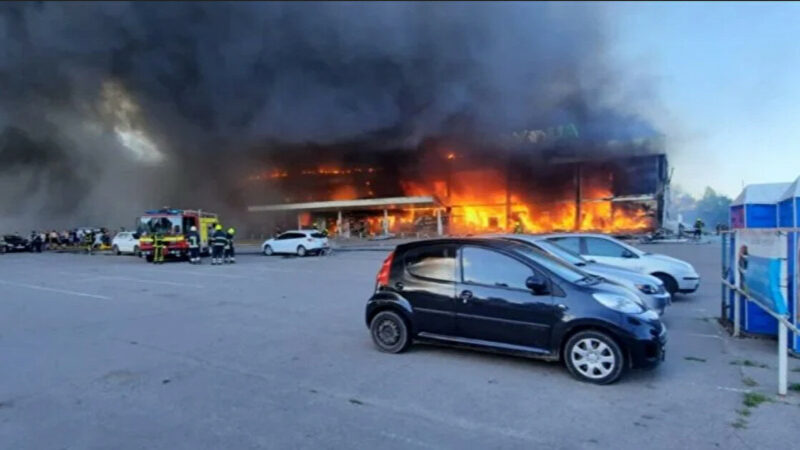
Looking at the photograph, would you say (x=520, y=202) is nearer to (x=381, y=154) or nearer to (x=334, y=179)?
(x=381, y=154)

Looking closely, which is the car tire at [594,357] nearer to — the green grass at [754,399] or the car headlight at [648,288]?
the green grass at [754,399]

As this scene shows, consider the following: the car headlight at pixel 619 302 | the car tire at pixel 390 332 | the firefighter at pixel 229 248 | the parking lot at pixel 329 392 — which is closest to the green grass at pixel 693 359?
the parking lot at pixel 329 392

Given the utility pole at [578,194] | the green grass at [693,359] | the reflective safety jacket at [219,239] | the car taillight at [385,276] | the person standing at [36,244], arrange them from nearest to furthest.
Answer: the green grass at [693,359], the car taillight at [385,276], the reflective safety jacket at [219,239], the person standing at [36,244], the utility pole at [578,194]

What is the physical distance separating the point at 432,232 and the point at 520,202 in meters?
11.5

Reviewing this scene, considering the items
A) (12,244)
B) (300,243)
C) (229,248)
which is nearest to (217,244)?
(229,248)

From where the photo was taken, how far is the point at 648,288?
7.43 meters

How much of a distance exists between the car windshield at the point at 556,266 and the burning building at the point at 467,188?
42.4 meters

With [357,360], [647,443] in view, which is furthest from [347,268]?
[647,443]

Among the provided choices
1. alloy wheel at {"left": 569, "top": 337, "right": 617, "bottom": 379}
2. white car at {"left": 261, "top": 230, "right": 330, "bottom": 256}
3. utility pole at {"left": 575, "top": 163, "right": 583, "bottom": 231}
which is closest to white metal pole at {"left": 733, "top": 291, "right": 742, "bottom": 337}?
alloy wheel at {"left": 569, "top": 337, "right": 617, "bottom": 379}

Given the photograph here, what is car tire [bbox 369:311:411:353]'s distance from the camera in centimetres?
572

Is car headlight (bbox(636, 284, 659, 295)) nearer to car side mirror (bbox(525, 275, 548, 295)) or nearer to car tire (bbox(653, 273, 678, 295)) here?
car tire (bbox(653, 273, 678, 295))

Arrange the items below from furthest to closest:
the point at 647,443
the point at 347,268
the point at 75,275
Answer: the point at 347,268
the point at 75,275
the point at 647,443

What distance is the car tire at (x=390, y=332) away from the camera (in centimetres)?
572

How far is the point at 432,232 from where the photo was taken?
48.7 m
